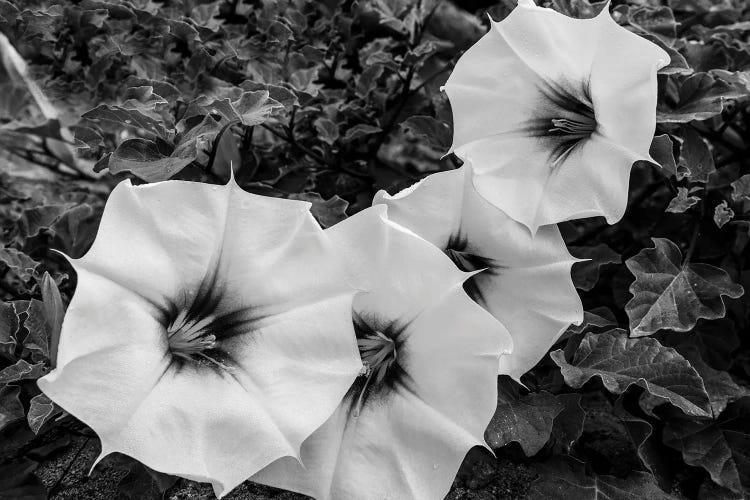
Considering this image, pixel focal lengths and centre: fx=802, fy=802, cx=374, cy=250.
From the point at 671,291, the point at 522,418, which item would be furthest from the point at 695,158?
the point at 522,418

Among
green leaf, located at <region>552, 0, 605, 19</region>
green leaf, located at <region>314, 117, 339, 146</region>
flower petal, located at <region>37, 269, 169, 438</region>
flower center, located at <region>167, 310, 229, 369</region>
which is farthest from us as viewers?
green leaf, located at <region>314, 117, 339, 146</region>

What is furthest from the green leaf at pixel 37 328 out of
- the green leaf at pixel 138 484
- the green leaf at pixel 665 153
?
the green leaf at pixel 665 153

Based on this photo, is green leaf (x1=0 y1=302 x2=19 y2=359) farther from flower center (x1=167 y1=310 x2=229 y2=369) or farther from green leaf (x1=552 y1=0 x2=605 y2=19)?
green leaf (x1=552 y1=0 x2=605 y2=19)

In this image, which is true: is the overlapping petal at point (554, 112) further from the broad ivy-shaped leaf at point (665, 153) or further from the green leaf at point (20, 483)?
the green leaf at point (20, 483)

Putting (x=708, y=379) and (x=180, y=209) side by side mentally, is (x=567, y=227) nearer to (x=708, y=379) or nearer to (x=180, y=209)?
(x=708, y=379)

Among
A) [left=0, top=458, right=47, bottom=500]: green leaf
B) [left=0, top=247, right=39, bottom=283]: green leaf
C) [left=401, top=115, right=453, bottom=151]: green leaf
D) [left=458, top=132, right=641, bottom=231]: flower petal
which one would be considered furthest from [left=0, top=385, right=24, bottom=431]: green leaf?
[left=401, top=115, right=453, bottom=151]: green leaf

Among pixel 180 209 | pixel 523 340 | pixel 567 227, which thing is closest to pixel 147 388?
pixel 180 209
